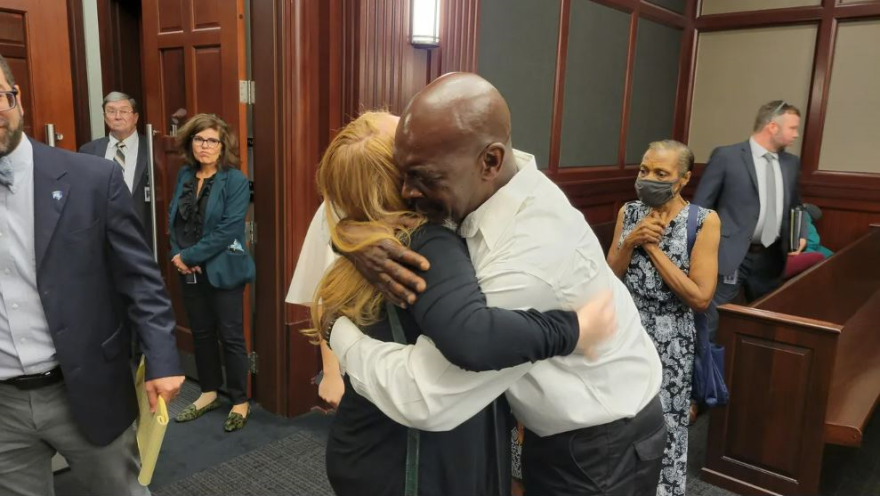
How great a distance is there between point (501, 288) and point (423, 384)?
18 cm

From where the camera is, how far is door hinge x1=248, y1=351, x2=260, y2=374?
3.32m

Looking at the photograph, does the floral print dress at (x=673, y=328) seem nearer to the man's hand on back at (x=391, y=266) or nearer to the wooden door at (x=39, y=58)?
the man's hand on back at (x=391, y=266)

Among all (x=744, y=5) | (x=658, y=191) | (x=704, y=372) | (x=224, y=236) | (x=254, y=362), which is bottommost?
(x=254, y=362)

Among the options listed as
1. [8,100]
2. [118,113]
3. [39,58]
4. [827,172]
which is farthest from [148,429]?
[827,172]

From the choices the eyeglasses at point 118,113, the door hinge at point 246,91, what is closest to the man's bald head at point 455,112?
the door hinge at point 246,91

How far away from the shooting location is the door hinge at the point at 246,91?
10.1 ft

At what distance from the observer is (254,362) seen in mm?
3342

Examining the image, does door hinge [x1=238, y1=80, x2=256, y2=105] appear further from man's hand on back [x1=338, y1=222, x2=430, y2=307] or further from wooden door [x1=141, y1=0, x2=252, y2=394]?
man's hand on back [x1=338, y1=222, x2=430, y2=307]

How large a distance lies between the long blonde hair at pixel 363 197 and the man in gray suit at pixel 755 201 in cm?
279

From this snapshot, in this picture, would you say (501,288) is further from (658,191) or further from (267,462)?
(267,462)

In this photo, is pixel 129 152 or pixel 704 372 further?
pixel 129 152

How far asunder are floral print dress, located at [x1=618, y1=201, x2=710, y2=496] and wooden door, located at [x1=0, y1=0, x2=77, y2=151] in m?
2.93

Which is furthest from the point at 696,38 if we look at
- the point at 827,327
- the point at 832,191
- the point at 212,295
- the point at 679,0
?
the point at 212,295

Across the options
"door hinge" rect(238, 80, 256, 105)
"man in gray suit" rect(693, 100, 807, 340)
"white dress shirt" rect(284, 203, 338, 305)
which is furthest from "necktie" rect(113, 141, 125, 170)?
"man in gray suit" rect(693, 100, 807, 340)
